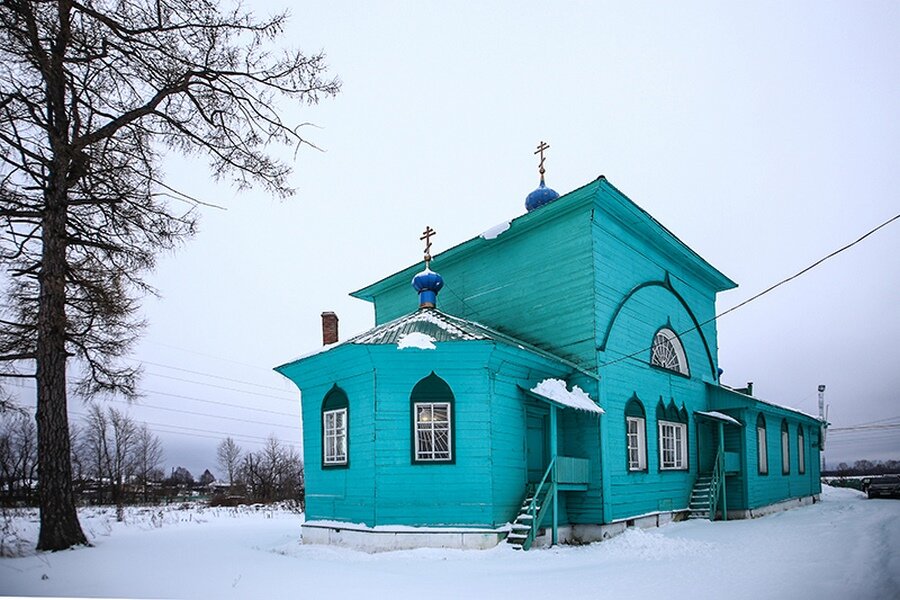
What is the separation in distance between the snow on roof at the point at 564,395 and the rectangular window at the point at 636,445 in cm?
165

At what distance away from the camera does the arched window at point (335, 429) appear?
10859mm

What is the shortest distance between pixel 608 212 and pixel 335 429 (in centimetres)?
629

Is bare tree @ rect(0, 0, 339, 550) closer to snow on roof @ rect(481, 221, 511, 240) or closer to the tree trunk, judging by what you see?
the tree trunk

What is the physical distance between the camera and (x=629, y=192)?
12.3 metres

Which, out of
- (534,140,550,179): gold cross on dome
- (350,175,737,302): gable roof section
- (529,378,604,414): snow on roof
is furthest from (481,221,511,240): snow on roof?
(529,378,604,414): snow on roof

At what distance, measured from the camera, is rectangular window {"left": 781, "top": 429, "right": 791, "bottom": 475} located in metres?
18.5

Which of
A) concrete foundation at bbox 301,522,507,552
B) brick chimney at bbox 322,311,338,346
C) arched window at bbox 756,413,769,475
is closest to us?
concrete foundation at bbox 301,522,507,552

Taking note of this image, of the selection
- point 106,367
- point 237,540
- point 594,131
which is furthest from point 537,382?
point 106,367

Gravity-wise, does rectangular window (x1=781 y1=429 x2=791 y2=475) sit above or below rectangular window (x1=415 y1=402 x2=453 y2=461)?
below

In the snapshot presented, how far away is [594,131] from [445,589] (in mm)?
5283

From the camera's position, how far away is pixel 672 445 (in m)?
14.2

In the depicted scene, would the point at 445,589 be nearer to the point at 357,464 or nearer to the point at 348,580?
the point at 348,580

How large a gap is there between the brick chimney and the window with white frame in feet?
47.8

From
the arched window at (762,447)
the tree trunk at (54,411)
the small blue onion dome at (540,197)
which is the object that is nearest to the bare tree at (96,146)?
the tree trunk at (54,411)
